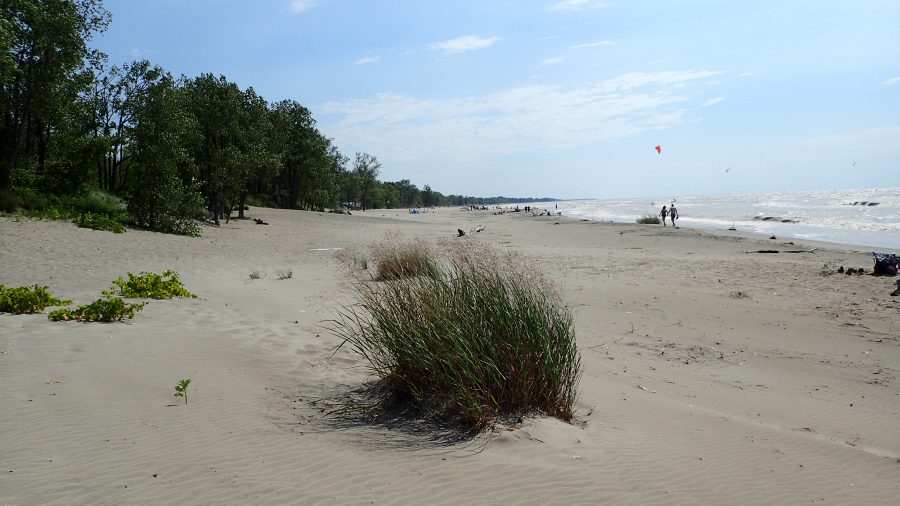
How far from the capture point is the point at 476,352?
4.68 m

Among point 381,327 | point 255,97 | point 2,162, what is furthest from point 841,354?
point 255,97

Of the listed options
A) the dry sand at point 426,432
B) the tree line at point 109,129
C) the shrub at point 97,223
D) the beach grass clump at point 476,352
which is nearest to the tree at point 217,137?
the tree line at point 109,129

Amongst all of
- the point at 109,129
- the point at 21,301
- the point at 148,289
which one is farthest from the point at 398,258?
the point at 109,129

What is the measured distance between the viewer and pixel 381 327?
5113 millimetres

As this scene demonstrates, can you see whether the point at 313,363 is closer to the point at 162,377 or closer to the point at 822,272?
the point at 162,377

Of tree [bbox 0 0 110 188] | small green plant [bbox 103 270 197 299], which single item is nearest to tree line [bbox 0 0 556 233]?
tree [bbox 0 0 110 188]

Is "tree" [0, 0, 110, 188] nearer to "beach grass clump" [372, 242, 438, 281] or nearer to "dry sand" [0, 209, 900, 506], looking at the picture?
"dry sand" [0, 209, 900, 506]

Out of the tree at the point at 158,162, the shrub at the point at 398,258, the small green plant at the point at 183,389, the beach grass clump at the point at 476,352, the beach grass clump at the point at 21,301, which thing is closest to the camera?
the beach grass clump at the point at 476,352

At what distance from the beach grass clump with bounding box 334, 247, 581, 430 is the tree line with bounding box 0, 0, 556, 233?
16848mm

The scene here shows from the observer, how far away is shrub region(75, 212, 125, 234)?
1948 cm

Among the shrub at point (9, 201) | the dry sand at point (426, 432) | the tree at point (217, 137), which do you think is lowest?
Result: the dry sand at point (426, 432)

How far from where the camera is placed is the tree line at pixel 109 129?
1988 centimetres

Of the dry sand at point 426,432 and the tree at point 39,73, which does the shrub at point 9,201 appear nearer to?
the tree at point 39,73

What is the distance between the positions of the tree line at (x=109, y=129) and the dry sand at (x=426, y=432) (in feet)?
38.0
